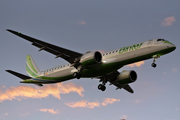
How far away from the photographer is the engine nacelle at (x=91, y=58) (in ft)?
98.8

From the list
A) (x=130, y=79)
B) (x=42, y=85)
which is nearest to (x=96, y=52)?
(x=130, y=79)

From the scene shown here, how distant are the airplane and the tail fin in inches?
116

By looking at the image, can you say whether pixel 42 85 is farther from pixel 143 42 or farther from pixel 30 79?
pixel 143 42

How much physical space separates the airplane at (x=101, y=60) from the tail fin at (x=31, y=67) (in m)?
2.94

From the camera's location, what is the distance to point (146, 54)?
28750 mm

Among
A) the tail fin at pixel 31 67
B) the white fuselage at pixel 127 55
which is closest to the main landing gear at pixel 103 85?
the white fuselage at pixel 127 55

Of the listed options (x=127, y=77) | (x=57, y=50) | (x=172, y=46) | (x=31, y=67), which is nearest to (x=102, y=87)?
(x=127, y=77)

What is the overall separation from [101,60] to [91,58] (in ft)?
5.49

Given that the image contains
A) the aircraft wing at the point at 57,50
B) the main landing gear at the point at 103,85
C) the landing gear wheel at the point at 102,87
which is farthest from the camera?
the landing gear wheel at the point at 102,87

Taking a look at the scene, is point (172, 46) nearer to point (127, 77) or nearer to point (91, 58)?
point (91, 58)

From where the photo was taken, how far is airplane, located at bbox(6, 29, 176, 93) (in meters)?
28.7

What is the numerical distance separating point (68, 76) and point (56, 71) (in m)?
2.50

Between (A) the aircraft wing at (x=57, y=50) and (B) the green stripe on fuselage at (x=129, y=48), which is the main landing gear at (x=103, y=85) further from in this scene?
(B) the green stripe on fuselage at (x=129, y=48)

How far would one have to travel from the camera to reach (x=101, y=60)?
1225 inches
